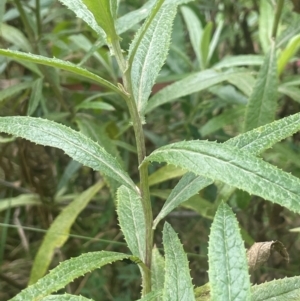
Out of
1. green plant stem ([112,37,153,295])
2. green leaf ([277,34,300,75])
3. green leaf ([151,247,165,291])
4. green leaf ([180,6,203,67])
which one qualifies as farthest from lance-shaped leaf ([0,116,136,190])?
green leaf ([180,6,203,67])

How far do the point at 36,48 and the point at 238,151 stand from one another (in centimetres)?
62

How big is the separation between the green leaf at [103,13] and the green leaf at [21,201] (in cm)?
56

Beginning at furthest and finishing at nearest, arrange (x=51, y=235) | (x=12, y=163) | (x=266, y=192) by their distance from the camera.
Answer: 1. (x=12, y=163)
2. (x=51, y=235)
3. (x=266, y=192)

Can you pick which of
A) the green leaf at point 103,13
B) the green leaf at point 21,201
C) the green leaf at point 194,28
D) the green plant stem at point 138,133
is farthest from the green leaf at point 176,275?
the green leaf at point 194,28

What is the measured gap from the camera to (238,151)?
1.31 ft

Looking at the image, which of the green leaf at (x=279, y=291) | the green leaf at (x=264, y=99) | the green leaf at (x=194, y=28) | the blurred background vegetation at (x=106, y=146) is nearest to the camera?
the green leaf at (x=279, y=291)

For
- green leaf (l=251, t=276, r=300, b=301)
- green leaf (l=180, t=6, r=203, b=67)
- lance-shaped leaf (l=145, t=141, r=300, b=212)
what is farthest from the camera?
green leaf (l=180, t=6, r=203, b=67)

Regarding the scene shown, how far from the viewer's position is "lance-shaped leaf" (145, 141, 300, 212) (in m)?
0.38

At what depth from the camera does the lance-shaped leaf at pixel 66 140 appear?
480 mm

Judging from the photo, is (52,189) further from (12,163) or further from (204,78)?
(204,78)

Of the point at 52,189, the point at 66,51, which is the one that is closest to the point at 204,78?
the point at 66,51

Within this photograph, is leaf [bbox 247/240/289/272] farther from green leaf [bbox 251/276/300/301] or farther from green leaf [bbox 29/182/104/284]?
green leaf [bbox 29/182/104/284]

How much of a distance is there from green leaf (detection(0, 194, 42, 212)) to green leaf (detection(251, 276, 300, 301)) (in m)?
0.58

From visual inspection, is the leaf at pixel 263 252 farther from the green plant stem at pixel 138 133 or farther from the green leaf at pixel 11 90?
the green leaf at pixel 11 90
